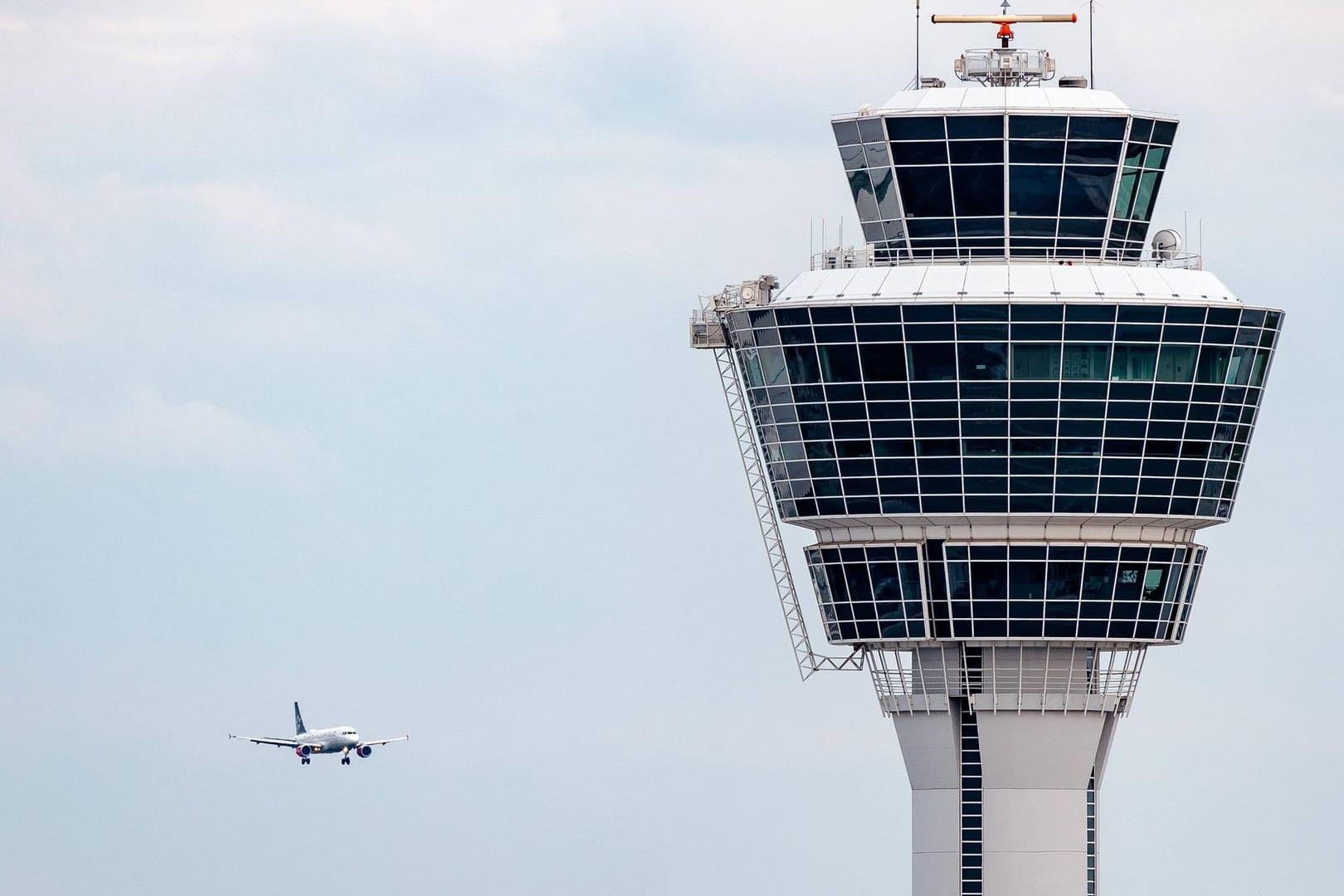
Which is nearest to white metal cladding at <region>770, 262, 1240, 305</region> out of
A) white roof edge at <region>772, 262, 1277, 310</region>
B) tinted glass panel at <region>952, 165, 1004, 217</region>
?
white roof edge at <region>772, 262, 1277, 310</region>

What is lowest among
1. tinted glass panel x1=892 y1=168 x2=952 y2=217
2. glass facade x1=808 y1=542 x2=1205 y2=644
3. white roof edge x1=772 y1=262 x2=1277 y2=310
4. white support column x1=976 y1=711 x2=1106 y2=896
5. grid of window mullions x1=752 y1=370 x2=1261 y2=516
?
white support column x1=976 y1=711 x2=1106 y2=896

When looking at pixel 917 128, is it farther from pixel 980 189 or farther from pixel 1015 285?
pixel 1015 285

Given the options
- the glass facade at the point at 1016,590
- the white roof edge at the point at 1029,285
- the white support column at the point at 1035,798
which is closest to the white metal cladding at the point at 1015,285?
the white roof edge at the point at 1029,285

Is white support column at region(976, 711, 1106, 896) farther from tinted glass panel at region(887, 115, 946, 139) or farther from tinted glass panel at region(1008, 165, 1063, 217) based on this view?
tinted glass panel at region(887, 115, 946, 139)

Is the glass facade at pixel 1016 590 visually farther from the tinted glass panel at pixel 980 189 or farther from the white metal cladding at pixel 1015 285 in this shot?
the tinted glass panel at pixel 980 189

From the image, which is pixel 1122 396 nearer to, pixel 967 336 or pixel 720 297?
pixel 967 336
